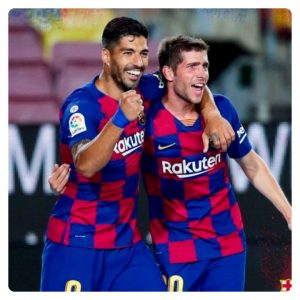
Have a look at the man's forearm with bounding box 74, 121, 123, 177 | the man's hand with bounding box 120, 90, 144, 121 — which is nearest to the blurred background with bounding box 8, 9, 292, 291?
the man's forearm with bounding box 74, 121, 123, 177

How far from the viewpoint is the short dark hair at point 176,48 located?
4598 millimetres

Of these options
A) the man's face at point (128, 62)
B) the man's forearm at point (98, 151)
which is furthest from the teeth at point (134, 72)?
the man's forearm at point (98, 151)

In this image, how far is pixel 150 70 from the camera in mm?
7621

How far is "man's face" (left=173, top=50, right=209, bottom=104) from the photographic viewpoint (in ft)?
14.9

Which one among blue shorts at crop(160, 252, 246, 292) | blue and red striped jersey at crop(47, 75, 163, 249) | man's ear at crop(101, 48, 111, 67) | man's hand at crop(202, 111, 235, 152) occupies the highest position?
man's ear at crop(101, 48, 111, 67)

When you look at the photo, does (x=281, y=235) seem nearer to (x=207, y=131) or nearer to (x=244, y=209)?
(x=244, y=209)

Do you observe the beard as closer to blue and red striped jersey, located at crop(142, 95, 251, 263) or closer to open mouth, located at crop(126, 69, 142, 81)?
open mouth, located at crop(126, 69, 142, 81)

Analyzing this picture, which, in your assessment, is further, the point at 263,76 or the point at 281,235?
the point at 263,76

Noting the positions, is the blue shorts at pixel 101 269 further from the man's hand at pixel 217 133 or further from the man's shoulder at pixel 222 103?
the man's shoulder at pixel 222 103

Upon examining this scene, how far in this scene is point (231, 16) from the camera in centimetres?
570

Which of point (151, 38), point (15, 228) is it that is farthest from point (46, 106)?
point (15, 228)

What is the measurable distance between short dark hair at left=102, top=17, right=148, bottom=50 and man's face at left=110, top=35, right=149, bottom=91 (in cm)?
2
